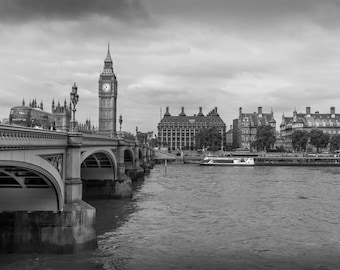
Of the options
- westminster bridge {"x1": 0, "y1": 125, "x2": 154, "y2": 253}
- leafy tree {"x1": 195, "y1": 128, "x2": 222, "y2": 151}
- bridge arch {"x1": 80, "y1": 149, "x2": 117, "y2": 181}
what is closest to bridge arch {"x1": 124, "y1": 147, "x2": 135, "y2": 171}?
bridge arch {"x1": 80, "y1": 149, "x2": 117, "y2": 181}

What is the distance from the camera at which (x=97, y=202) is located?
38500 millimetres

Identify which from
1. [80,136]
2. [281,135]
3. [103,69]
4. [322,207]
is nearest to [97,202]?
[80,136]

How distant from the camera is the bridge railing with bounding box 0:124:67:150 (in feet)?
48.2

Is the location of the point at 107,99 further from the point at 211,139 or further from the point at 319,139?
the point at 319,139

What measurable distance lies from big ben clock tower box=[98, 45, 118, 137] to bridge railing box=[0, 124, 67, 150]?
106 meters

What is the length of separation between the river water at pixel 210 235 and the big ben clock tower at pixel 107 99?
88809mm

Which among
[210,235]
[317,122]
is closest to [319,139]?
[317,122]

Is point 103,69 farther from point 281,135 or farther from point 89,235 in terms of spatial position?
point 89,235

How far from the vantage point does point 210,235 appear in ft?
83.7

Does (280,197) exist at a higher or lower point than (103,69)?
lower

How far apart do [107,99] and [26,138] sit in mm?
120087

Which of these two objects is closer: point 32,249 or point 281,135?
point 32,249

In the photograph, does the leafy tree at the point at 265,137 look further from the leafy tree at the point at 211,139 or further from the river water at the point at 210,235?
the river water at the point at 210,235

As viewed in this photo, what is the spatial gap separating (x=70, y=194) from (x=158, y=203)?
17.7m
